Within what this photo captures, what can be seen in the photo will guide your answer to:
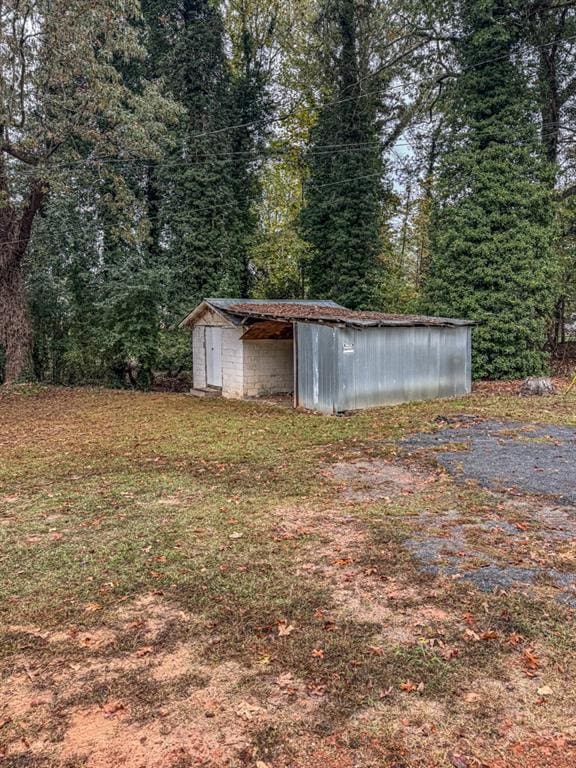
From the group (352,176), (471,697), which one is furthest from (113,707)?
(352,176)

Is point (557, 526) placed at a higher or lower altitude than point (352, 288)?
lower

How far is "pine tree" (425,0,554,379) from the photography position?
15.5 metres

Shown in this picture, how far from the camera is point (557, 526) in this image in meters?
4.51

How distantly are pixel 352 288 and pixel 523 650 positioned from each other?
17.3 m

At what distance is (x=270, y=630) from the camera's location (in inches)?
120

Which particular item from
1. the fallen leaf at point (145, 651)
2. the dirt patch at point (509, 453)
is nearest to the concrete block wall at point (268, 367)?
the dirt patch at point (509, 453)

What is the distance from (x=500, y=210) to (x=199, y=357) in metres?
9.37

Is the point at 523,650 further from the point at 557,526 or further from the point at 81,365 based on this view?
the point at 81,365

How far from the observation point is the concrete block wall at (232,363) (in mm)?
13562

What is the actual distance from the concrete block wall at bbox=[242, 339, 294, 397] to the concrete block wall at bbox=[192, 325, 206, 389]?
205cm

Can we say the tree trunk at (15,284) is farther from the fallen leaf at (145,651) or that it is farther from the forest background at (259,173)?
the fallen leaf at (145,651)

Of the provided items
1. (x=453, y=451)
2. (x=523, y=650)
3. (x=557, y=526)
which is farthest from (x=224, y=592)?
(x=453, y=451)

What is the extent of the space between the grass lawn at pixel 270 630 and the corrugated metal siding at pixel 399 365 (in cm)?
459

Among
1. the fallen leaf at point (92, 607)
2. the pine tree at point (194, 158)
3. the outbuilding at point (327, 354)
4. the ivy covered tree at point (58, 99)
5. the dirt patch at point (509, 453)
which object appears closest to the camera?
the fallen leaf at point (92, 607)
